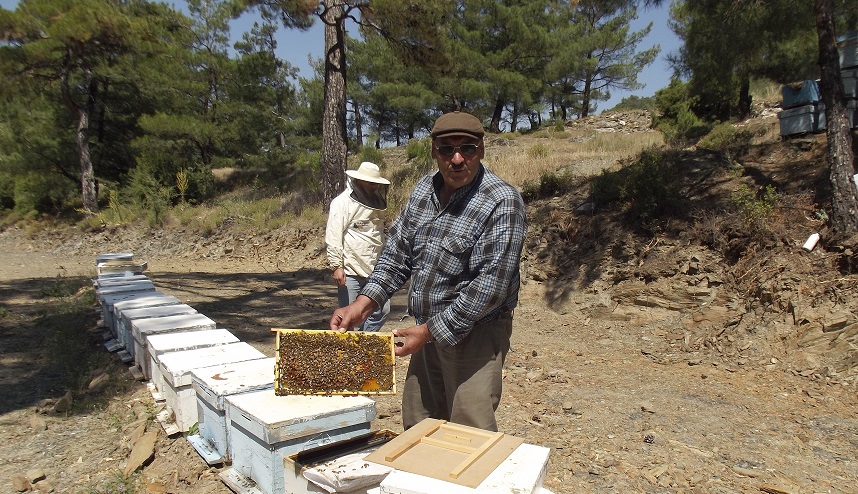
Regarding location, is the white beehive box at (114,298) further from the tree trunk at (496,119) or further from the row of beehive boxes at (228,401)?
the tree trunk at (496,119)

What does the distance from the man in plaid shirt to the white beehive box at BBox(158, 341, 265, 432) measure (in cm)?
160

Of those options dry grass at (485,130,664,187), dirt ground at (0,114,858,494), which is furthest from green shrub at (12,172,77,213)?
dry grass at (485,130,664,187)

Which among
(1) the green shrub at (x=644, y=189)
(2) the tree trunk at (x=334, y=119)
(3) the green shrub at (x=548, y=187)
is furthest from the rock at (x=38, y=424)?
(2) the tree trunk at (x=334, y=119)

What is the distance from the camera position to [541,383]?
5.38m

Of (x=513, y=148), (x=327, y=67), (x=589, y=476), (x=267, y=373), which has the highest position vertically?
(x=327, y=67)

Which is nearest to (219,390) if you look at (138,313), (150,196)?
(138,313)

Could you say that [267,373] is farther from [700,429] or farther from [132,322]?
[700,429]

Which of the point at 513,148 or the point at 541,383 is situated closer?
the point at 541,383

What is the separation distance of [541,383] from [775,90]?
19347 millimetres

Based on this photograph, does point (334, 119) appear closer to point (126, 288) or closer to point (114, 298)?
point (126, 288)

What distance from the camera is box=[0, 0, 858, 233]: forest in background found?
1295 centimetres

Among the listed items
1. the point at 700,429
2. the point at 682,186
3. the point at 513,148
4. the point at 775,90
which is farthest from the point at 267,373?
the point at 775,90

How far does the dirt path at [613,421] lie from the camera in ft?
11.9

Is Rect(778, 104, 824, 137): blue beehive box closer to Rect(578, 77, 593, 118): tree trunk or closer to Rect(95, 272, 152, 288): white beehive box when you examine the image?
Rect(95, 272, 152, 288): white beehive box
